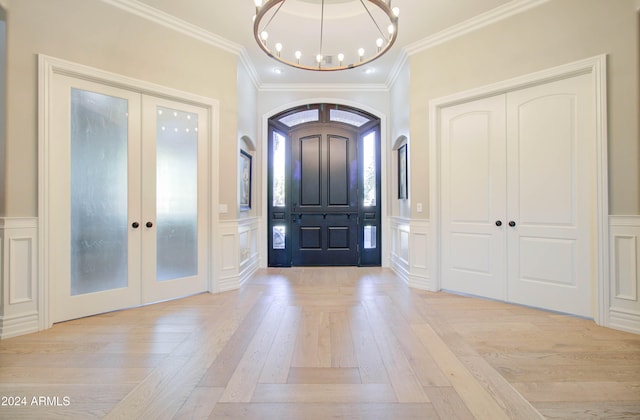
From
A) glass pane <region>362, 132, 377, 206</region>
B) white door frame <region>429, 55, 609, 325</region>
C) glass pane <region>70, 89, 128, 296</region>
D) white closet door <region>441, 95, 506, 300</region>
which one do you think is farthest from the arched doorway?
white door frame <region>429, 55, 609, 325</region>

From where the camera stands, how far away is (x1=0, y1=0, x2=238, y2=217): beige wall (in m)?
2.59

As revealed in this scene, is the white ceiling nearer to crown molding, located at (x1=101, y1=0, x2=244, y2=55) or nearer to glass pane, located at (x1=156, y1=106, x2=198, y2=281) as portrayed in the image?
crown molding, located at (x1=101, y1=0, x2=244, y2=55)

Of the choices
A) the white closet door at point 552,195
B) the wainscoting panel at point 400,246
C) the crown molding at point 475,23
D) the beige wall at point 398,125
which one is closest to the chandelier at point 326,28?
the crown molding at point 475,23

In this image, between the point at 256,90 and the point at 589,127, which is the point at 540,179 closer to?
the point at 589,127

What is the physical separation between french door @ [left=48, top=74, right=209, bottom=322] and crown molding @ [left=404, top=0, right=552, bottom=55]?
3058mm

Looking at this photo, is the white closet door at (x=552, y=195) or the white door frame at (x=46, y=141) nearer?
the white door frame at (x=46, y=141)

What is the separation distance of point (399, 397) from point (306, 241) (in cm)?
396

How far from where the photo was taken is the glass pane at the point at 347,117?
18.4 ft

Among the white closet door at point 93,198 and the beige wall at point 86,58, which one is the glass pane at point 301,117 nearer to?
the beige wall at point 86,58

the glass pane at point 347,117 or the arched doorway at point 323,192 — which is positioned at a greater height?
the glass pane at point 347,117

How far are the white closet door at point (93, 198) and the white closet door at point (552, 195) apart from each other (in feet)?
14.2

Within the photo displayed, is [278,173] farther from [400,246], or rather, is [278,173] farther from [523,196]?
[523,196]

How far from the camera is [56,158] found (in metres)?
2.81

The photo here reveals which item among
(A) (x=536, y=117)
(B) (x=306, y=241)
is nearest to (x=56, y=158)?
(B) (x=306, y=241)
